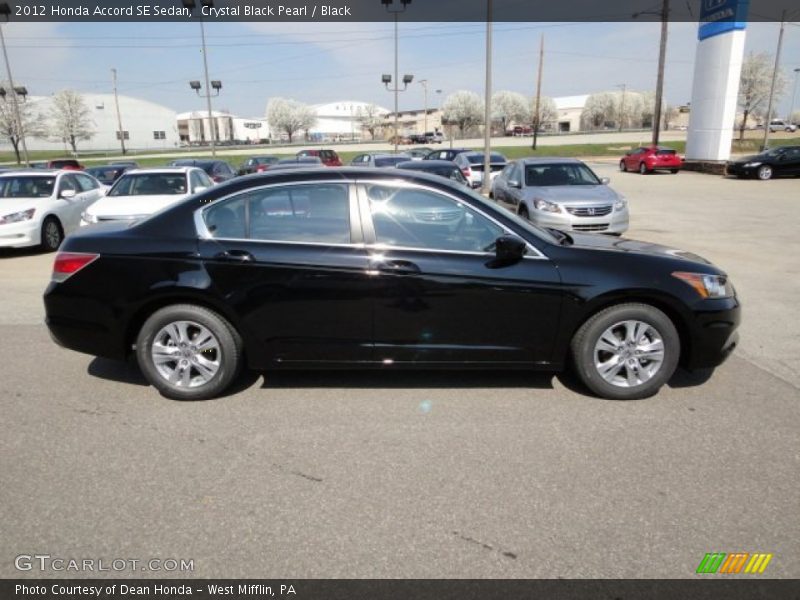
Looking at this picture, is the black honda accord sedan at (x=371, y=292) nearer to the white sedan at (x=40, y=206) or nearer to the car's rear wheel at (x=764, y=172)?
the white sedan at (x=40, y=206)

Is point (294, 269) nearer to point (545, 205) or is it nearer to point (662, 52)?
point (545, 205)

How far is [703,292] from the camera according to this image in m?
4.02

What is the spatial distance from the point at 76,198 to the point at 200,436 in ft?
34.3

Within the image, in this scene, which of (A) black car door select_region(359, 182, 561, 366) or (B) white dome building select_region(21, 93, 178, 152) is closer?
(A) black car door select_region(359, 182, 561, 366)

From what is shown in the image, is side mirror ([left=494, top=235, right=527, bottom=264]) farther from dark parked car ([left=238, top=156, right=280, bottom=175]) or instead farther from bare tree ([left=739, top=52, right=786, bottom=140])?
bare tree ([left=739, top=52, right=786, bottom=140])

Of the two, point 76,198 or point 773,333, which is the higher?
point 76,198

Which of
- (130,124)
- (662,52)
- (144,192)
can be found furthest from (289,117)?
(144,192)

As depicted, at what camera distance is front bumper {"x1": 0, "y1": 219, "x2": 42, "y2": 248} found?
32.7ft

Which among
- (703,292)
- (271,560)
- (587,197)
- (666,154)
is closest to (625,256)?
(703,292)

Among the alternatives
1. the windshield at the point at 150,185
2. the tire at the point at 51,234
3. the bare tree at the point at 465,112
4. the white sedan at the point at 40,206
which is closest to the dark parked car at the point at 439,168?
the windshield at the point at 150,185

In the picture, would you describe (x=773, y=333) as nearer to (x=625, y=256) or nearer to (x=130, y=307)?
(x=625, y=256)

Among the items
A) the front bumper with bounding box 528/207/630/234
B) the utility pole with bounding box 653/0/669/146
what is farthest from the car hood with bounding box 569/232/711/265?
the utility pole with bounding box 653/0/669/146

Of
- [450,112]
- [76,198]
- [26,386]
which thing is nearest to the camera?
[26,386]

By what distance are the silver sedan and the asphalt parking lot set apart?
5.41 meters
